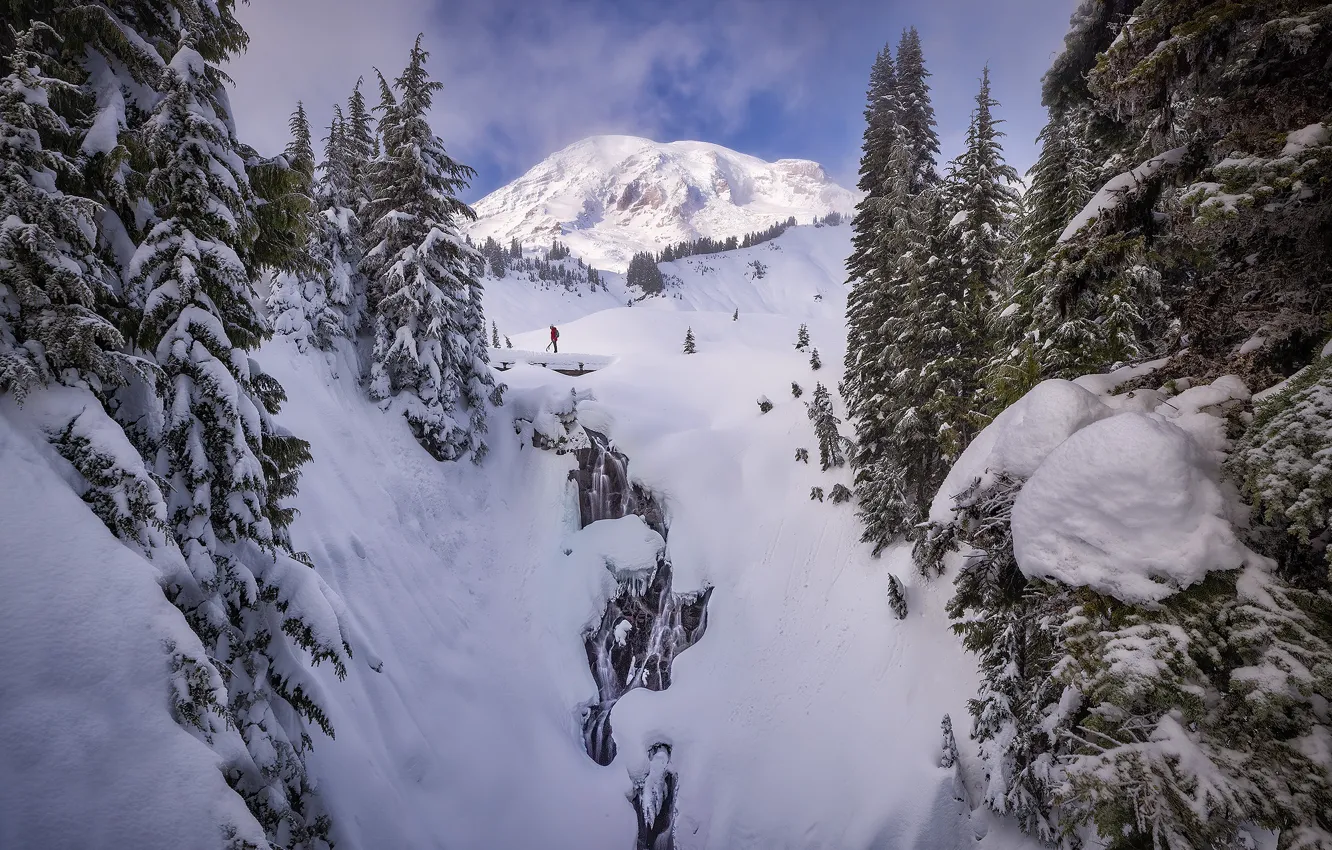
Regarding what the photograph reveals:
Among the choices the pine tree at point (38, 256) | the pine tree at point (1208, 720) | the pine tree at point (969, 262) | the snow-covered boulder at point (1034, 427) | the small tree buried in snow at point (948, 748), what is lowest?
the small tree buried in snow at point (948, 748)

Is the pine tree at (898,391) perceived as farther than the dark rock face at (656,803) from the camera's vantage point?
Yes

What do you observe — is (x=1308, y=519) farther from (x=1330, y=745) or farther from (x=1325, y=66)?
(x=1325, y=66)

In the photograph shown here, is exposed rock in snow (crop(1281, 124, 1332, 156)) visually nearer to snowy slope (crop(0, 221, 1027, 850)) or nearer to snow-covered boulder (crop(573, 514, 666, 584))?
snowy slope (crop(0, 221, 1027, 850))

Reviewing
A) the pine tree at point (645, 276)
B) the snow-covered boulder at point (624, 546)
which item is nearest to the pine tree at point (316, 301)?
the snow-covered boulder at point (624, 546)

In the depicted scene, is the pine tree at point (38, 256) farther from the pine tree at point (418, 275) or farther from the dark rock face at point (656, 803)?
the dark rock face at point (656, 803)

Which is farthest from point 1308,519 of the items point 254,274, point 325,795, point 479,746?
point 479,746

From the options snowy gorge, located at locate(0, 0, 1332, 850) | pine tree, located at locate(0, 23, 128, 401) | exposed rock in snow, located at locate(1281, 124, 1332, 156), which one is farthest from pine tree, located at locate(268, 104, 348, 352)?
exposed rock in snow, located at locate(1281, 124, 1332, 156)
